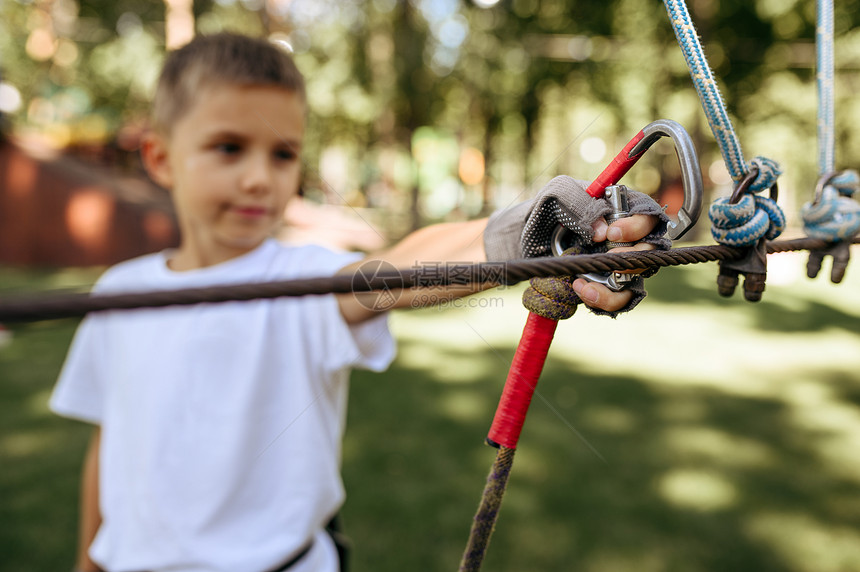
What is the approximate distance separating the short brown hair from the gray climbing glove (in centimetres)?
62

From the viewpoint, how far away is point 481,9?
29.5 ft

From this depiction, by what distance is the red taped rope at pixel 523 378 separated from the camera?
57 cm

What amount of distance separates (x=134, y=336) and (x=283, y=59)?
1.87 ft

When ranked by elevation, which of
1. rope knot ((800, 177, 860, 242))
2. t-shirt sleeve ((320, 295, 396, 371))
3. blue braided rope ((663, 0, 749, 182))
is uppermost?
blue braided rope ((663, 0, 749, 182))

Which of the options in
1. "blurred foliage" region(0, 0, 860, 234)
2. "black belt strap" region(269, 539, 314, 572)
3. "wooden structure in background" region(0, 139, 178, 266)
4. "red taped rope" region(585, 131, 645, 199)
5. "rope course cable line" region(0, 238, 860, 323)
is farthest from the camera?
"blurred foliage" region(0, 0, 860, 234)

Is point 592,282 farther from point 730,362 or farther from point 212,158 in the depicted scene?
point 730,362

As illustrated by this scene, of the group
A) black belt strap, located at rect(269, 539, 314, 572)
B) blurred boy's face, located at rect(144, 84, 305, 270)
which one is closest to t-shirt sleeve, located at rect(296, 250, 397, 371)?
blurred boy's face, located at rect(144, 84, 305, 270)

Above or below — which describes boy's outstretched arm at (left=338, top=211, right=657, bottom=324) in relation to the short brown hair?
below

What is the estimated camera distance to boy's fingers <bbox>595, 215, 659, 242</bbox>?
1.74 ft

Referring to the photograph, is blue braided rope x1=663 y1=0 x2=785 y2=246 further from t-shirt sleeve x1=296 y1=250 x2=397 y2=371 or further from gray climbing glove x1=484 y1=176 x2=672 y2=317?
t-shirt sleeve x1=296 y1=250 x2=397 y2=371

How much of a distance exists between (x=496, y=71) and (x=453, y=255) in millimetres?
9602

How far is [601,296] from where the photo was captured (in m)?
0.54

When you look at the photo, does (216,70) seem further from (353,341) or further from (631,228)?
(631,228)

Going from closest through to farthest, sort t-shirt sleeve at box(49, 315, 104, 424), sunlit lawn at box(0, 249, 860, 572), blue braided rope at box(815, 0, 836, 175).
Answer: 1. blue braided rope at box(815, 0, 836, 175)
2. t-shirt sleeve at box(49, 315, 104, 424)
3. sunlit lawn at box(0, 249, 860, 572)
